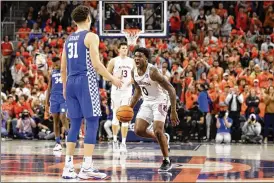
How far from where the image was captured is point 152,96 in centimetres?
1177

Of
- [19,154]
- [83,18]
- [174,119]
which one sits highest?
[83,18]

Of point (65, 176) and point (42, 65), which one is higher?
point (42, 65)

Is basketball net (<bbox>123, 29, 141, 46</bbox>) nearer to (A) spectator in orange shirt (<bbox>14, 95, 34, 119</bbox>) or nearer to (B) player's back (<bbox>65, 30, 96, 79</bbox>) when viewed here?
(A) spectator in orange shirt (<bbox>14, 95, 34, 119</bbox>)

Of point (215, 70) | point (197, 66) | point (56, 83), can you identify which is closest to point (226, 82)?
point (215, 70)

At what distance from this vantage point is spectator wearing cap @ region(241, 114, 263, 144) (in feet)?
63.8

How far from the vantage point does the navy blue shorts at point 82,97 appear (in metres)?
9.77

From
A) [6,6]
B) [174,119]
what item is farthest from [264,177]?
[6,6]

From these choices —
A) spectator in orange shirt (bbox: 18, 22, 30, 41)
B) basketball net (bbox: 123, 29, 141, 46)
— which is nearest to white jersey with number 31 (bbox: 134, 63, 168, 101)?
basketball net (bbox: 123, 29, 141, 46)

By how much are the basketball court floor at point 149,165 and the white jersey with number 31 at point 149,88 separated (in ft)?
3.88

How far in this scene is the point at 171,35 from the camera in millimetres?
25672

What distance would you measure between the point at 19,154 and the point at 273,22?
581 inches

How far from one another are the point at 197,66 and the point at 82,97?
42.4ft

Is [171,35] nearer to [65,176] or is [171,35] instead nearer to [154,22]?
[154,22]

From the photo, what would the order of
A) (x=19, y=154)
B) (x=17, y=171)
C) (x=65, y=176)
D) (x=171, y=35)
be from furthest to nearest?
(x=171, y=35) < (x=19, y=154) < (x=17, y=171) < (x=65, y=176)
